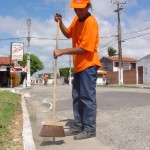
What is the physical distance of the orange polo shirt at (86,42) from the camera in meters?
5.58

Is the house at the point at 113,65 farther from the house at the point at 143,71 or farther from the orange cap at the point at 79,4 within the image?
the orange cap at the point at 79,4

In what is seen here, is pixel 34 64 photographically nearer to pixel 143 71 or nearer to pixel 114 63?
pixel 114 63

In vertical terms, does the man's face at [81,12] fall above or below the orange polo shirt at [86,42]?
above

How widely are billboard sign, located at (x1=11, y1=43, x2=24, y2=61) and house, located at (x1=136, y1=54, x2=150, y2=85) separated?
22574mm

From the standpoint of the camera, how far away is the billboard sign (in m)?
31.0

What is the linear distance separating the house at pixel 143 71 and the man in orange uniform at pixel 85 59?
1736 inches

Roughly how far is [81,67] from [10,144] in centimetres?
159

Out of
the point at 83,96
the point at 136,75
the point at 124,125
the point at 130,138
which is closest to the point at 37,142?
the point at 83,96

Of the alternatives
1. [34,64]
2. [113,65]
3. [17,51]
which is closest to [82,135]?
[17,51]

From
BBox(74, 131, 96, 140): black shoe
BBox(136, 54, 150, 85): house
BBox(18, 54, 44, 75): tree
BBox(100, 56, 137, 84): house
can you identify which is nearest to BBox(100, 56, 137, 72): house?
BBox(100, 56, 137, 84): house

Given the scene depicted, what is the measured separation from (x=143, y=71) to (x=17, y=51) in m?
23.8

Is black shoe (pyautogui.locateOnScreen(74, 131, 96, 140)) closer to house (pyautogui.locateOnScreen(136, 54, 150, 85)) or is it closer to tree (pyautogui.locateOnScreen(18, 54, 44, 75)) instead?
house (pyautogui.locateOnScreen(136, 54, 150, 85))

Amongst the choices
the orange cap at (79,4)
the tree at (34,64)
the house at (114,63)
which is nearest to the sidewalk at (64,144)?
the orange cap at (79,4)

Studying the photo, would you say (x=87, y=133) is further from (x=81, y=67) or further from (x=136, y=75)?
(x=136, y=75)
